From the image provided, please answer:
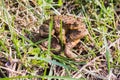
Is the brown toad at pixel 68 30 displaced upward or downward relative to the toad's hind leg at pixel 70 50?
upward

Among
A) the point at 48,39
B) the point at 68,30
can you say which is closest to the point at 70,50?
the point at 68,30

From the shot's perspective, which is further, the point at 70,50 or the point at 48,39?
the point at 70,50

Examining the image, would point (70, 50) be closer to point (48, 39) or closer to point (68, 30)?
point (68, 30)

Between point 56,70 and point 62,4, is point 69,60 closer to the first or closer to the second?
point 56,70

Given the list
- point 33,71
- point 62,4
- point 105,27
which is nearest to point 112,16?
point 105,27
